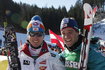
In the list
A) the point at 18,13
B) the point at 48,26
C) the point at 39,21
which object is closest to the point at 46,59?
the point at 39,21

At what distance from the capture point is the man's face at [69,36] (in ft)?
13.4

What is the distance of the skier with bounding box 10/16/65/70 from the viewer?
4086mm

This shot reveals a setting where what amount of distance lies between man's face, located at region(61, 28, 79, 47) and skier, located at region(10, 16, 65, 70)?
352mm

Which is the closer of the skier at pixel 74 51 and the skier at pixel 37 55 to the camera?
the skier at pixel 74 51

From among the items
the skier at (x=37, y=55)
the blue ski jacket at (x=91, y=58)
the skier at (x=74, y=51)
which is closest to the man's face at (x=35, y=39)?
the skier at (x=37, y=55)

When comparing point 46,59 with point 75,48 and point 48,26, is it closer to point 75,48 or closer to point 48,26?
point 75,48

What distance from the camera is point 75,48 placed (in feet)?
13.5

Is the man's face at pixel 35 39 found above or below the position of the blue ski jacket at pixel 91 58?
above

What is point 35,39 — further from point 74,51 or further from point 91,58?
point 91,58

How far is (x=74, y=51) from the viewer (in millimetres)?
4133

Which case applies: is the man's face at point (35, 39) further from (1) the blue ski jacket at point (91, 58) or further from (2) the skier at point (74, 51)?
(1) the blue ski jacket at point (91, 58)

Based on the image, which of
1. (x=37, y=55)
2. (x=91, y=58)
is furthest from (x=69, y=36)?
(x=37, y=55)

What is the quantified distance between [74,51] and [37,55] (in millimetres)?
621

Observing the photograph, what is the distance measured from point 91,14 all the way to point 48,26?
Result: 4055 cm
